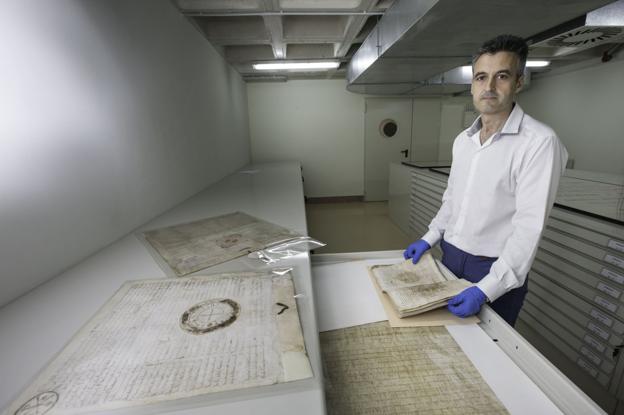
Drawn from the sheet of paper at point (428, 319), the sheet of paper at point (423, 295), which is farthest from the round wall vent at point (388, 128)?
the sheet of paper at point (428, 319)

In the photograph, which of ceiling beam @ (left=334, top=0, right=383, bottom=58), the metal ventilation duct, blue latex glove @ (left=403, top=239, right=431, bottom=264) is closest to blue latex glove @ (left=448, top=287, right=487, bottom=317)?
blue latex glove @ (left=403, top=239, right=431, bottom=264)

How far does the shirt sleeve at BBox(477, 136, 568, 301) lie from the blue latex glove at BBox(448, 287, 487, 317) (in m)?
0.13

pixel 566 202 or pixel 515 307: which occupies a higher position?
pixel 566 202

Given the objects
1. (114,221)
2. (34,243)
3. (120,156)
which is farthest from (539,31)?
(34,243)

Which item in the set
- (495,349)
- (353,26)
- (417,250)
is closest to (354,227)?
(353,26)

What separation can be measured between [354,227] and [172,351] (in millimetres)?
3913

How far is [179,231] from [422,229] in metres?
2.83

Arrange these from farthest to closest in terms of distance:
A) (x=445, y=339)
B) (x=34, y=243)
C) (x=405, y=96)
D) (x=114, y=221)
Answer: (x=405, y=96) → (x=114, y=221) → (x=34, y=243) → (x=445, y=339)

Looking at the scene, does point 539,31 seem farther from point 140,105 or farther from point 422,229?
point 140,105

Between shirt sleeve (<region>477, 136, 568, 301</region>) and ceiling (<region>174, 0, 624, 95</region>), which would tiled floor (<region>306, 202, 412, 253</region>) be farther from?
shirt sleeve (<region>477, 136, 568, 301</region>)

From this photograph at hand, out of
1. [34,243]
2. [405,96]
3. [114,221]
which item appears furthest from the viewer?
[405,96]

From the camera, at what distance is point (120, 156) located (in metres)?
1.45

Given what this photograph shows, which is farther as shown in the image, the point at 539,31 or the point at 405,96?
the point at 405,96

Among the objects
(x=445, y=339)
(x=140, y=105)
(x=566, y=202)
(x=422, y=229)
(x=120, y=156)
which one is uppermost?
(x=140, y=105)
